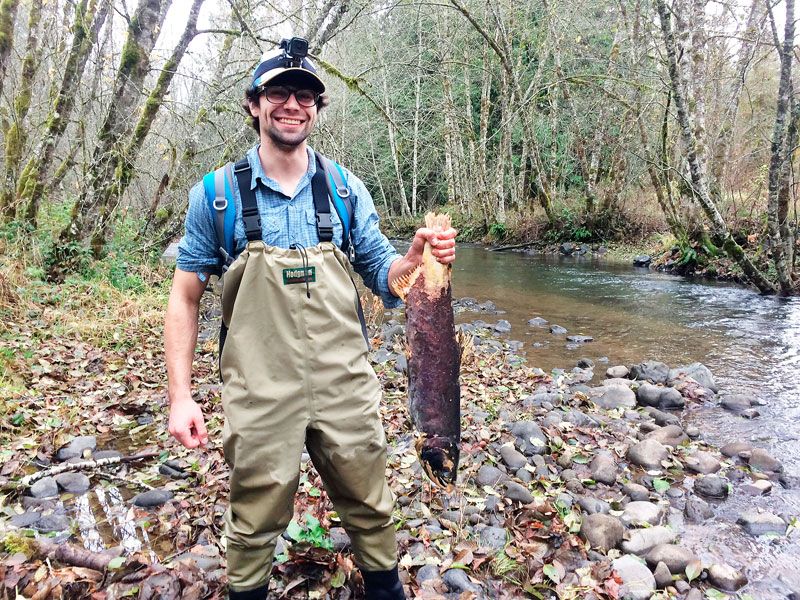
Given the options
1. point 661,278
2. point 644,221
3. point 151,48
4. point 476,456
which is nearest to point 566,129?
point 644,221

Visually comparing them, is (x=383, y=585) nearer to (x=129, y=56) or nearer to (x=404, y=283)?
(x=404, y=283)

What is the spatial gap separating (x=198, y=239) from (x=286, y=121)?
25.5 inches

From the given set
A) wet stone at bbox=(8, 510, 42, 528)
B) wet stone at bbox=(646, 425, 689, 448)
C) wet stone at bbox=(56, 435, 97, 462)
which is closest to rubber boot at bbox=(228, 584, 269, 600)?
wet stone at bbox=(8, 510, 42, 528)

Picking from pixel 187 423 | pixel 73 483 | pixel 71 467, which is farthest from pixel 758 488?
pixel 71 467

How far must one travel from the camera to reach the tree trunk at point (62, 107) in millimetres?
9359

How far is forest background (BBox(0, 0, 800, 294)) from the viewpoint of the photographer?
9.12 metres

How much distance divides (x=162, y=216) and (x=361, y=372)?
10286 mm

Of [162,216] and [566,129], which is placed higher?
[566,129]

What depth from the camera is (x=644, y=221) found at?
18.9 m

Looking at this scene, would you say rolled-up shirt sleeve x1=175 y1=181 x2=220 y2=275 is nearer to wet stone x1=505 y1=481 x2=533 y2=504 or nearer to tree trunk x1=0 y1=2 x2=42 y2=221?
wet stone x1=505 y1=481 x2=533 y2=504

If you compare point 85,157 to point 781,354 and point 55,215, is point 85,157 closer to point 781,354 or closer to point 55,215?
point 55,215

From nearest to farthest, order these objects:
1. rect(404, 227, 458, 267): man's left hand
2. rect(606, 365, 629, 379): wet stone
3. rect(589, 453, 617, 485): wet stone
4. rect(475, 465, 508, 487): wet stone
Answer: rect(404, 227, 458, 267): man's left hand < rect(475, 465, 508, 487): wet stone < rect(589, 453, 617, 485): wet stone < rect(606, 365, 629, 379): wet stone

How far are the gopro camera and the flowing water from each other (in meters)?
3.82

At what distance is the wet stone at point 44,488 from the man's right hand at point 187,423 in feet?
7.19
